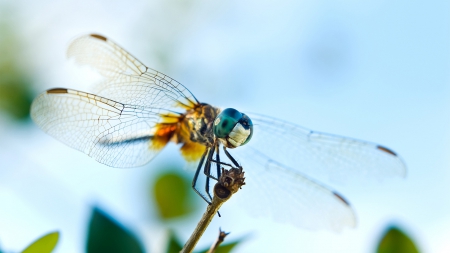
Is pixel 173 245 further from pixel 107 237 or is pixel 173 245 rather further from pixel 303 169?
pixel 303 169

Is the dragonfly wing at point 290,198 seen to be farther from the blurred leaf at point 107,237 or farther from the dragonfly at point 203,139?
the blurred leaf at point 107,237

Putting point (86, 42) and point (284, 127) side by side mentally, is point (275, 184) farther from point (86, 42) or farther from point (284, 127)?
point (86, 42)

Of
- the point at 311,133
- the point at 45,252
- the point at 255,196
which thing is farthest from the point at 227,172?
the point at 311,133

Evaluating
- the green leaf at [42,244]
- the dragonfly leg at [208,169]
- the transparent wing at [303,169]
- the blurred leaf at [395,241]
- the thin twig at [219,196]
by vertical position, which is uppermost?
the transparent wing at [303,169]

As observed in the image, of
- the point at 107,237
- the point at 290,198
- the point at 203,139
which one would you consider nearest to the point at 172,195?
the point at 203,139

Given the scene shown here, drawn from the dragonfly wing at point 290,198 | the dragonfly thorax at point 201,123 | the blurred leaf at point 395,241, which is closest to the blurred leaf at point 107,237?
the dragonfly thorax at point 201,123
